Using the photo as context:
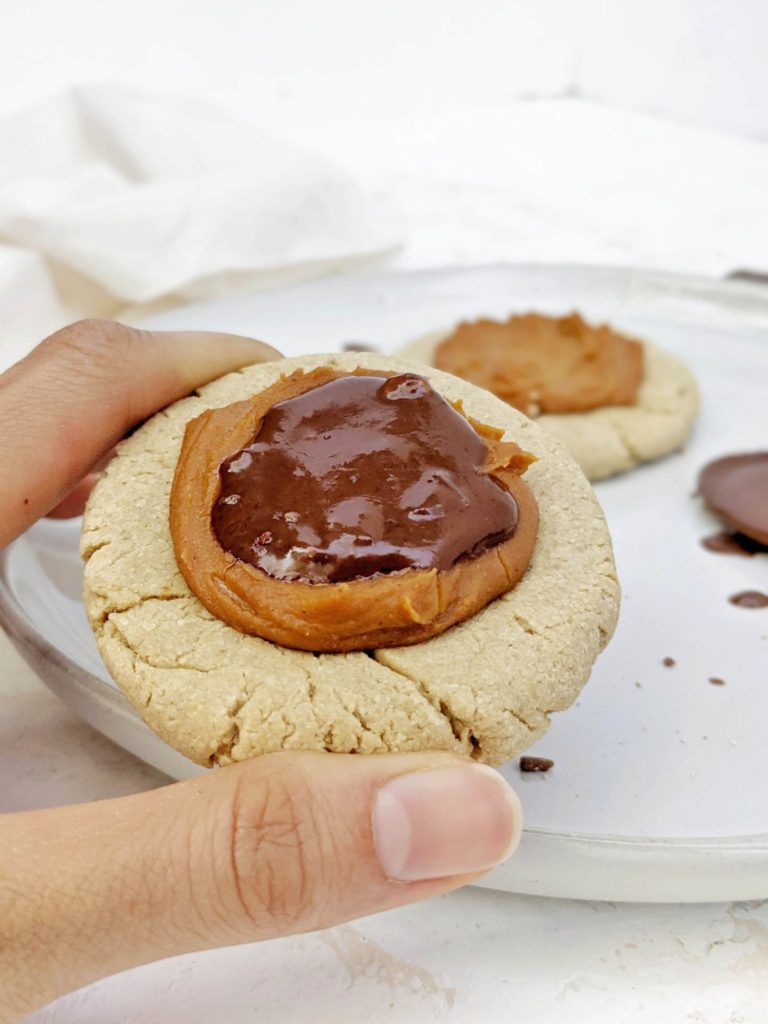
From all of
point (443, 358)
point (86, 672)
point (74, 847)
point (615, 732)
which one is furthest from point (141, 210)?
point (74, 847)

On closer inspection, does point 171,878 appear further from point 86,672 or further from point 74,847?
point 86,672

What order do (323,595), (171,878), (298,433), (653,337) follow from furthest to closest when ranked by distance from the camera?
(653,337), (298,433), (323,595), (171,878)

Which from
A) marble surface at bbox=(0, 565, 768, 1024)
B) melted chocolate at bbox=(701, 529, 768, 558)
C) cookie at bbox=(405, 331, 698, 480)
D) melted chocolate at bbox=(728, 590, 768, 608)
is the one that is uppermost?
cookie at bbox=(405, 331, 698, 480)

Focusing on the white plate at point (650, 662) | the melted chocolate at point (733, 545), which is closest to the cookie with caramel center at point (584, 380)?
the white plate at point (650, 662)

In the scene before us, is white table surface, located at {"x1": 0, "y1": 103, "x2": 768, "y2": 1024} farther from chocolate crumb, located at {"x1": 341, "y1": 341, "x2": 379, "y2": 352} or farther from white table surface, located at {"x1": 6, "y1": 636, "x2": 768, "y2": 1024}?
chocolate crumb, located at {"x1": 341, "y1": 341, "x2": 379, "y2": 352}

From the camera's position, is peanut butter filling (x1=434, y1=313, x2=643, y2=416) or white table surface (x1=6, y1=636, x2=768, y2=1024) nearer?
white table surface (x1=6, y1=636, x2=768, y2=1024)

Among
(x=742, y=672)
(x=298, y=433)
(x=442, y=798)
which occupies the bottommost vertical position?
(x=742, y=672)

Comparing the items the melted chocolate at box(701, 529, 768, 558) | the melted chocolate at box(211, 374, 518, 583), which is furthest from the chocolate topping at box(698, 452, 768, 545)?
the melted chocolate at box(211, 374, 518, 583)
